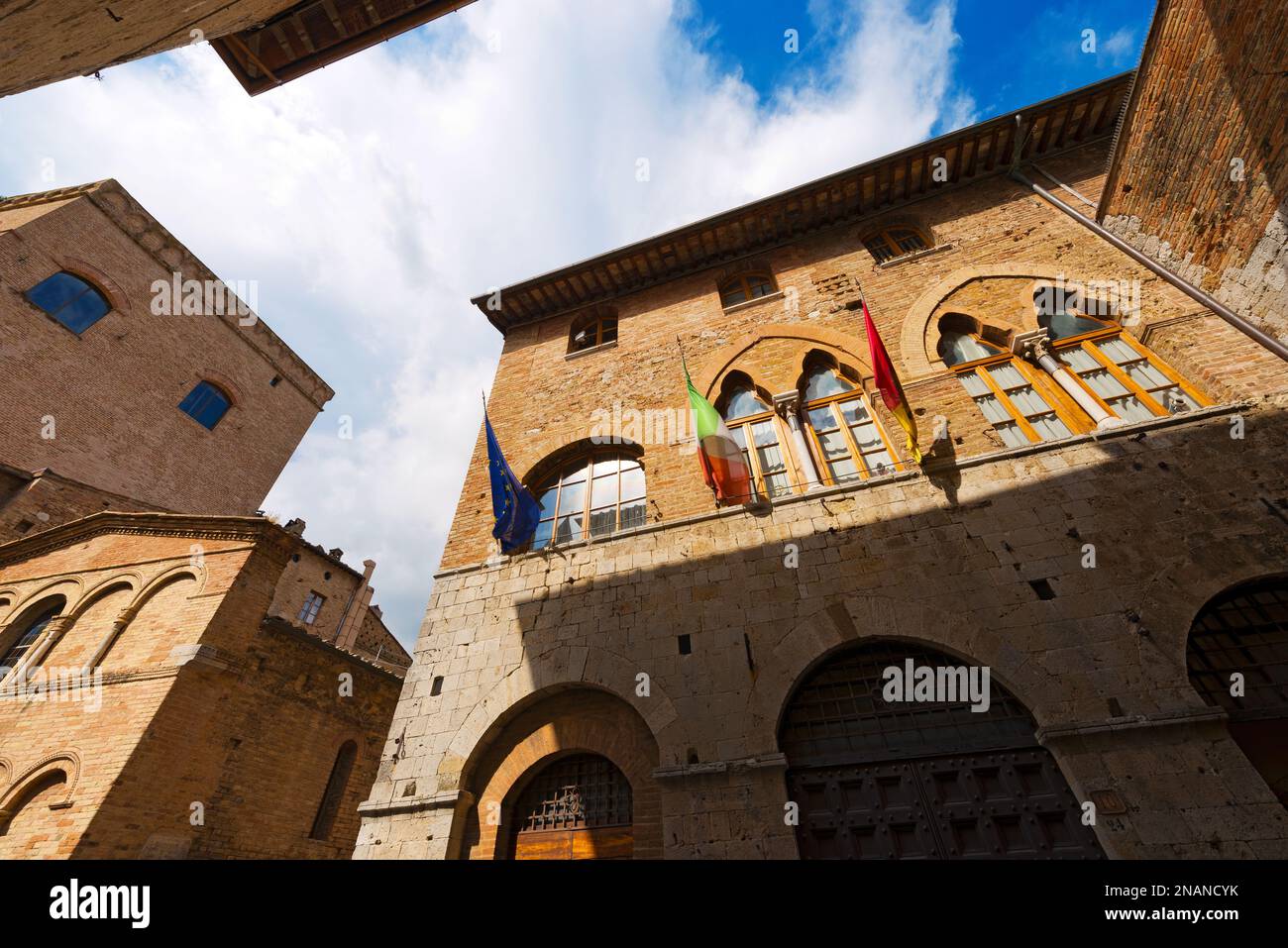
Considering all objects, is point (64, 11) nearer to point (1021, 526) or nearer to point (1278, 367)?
point (1021, 526)

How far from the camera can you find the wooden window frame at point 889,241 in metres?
10.1

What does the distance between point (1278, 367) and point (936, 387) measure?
351cm

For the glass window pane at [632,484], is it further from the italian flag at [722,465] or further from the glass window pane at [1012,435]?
the glass window pane at [1012,435]

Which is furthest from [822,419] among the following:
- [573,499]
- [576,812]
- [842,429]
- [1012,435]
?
[576,812]

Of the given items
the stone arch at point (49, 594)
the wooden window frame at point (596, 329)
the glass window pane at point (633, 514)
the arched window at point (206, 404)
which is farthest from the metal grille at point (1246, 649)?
the arched window at point (206, 404)

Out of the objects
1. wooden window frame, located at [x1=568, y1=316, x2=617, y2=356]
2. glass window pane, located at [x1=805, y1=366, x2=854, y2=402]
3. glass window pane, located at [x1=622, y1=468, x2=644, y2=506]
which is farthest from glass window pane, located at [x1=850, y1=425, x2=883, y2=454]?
wooden window frame, located at [x1=568, y1=316, x2=617, y2=356]

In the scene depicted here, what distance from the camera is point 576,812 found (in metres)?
5.71

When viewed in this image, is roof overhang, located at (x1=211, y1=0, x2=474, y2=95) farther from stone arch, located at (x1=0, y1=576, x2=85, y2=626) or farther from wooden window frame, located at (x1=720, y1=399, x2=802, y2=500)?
stone arch, located at (x1=0, y1=576, x2=85, y2=626)

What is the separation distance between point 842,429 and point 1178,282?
4.70 m

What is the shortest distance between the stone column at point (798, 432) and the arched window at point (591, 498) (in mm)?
2426

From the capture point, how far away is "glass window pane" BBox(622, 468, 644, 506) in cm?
817

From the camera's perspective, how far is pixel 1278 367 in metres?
→ 6.01

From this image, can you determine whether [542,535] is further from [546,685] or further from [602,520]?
[546,685]

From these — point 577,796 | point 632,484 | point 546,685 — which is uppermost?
point 632,484
